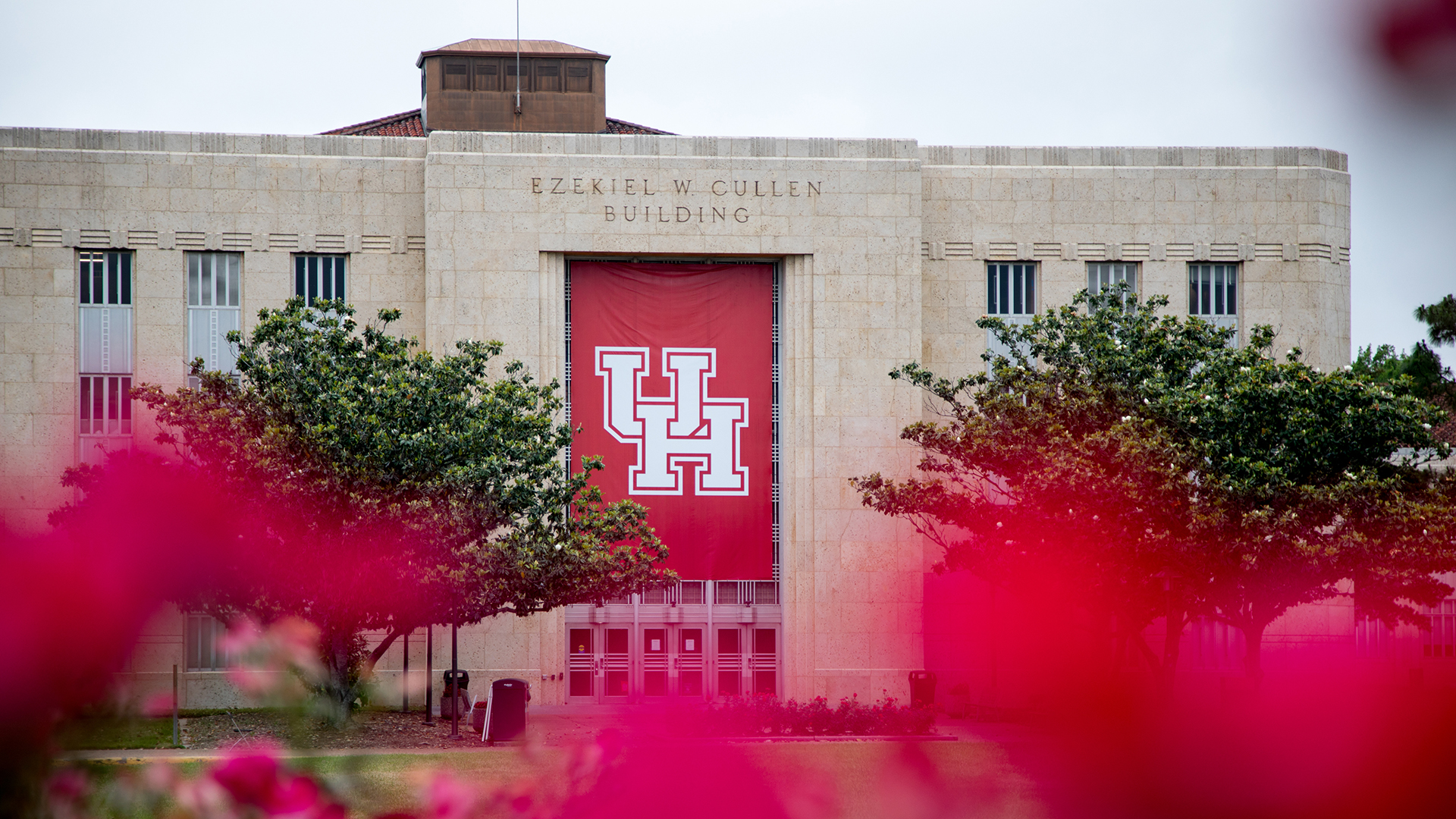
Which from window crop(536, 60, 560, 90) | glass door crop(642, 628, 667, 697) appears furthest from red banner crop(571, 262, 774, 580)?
window crop(536, 60, 560, 90)

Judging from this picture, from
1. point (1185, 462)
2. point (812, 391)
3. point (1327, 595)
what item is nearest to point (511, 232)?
point (812, 391)

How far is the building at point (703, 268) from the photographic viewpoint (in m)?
33.6

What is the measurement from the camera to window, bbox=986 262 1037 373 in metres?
35.4

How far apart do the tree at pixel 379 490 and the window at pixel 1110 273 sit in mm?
14307

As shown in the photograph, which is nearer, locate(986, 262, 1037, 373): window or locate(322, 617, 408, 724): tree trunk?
locate(322, 617, 408, 724): tree trunk

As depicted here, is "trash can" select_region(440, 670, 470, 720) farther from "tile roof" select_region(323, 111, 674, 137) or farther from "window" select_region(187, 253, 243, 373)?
"tile roof" select_region(323, 111, 674, 137)

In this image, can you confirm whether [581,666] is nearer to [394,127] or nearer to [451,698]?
[451,698]

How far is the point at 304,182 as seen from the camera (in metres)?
34.4

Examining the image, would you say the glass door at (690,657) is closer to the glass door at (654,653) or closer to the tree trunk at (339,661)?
the glass door at (654,653)

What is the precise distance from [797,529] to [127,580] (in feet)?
99.7

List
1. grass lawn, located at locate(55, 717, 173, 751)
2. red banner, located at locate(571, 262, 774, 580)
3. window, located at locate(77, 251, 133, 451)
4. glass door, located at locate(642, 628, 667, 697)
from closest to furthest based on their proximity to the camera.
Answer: grass lawn, located at locate(55, 717, 173, 751) < window, located at locate(77, 251, 133, 451) < red banner, located at locate(571, 262, 774, 580) < glass door, located at locate(642, 628, 667, 697)

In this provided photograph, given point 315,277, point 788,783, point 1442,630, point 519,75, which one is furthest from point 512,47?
point 788,783

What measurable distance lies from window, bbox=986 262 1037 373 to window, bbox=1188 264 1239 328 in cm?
384

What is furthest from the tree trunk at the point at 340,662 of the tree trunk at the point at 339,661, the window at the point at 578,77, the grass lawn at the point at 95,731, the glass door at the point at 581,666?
the window at the point at 578,77
